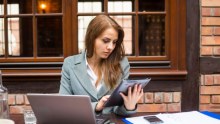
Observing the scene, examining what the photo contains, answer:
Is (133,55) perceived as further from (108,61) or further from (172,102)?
(108,61)

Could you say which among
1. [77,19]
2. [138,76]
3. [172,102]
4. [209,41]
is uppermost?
[77,19]

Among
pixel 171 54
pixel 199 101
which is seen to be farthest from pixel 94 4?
pixel 199 101

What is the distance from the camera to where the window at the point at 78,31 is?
3.22 metres

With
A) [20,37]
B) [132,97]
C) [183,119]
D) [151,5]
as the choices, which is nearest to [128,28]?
[151,5]

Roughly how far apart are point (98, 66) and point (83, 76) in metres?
0.13

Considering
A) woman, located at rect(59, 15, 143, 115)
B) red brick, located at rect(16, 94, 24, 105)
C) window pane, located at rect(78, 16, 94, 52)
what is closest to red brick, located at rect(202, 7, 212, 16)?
window pane, located at rect(78, 16, 94, 52)

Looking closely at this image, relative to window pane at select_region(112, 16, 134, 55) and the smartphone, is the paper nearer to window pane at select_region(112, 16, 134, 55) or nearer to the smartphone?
the smartphone

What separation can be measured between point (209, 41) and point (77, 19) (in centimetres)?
113

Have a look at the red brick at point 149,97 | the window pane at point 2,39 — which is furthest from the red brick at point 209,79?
the window pane at point 2,39

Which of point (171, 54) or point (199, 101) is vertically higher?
point (171, 54)

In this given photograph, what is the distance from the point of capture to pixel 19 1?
10.7 feet

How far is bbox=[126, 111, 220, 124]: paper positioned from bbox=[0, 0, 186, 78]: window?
1320mm

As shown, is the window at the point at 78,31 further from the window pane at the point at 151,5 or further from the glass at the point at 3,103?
the glass at the point at 3,103

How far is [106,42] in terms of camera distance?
220 centimetres
